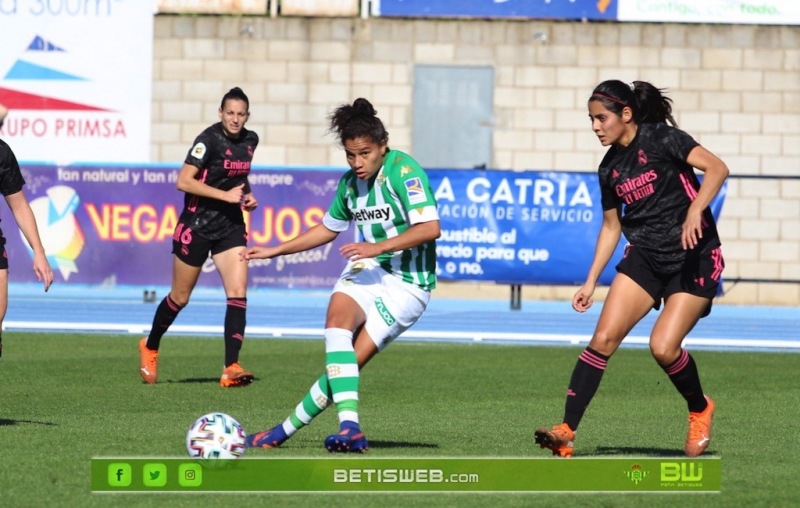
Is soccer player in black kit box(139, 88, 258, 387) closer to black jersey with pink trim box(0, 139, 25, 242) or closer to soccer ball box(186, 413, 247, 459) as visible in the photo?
black jersey with pink trim box(0, 139, 25, 242)

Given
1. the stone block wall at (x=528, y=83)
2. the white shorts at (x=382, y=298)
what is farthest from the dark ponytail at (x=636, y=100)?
the stone block wall at (x=528, y=83)

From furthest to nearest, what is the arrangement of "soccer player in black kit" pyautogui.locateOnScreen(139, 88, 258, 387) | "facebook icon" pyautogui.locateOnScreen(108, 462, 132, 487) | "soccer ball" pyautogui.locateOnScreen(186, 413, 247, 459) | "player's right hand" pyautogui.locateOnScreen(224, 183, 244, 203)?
1. "soccer player in black kit" pyautogui.locateOnScreen(139, 88, 258, 387)
2. "player's right hand" pyautogui.locateOnScreen(224, 183, 244, 203)
3. "soccer ball" pyautogui.locateOnScreen(186, 413, 247, 459)
4. "facebook icon" pyautogui.locateOnScreen(108, 462, 132, 487)

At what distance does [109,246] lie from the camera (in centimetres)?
1941

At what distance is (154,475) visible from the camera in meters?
6.88

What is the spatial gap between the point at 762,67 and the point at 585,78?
8.19ft

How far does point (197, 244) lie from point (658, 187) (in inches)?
190

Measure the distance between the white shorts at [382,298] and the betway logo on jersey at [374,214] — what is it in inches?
8.6

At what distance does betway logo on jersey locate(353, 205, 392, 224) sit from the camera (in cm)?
795

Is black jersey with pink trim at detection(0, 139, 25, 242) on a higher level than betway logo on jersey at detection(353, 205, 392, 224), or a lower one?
higher

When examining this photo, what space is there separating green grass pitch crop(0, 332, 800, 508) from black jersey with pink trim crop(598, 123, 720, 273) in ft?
3.49

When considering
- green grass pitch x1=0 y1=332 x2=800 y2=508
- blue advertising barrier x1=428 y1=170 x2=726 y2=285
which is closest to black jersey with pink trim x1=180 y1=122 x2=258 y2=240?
green grass pitch x1=0 y1=332 x2=800 y2=508

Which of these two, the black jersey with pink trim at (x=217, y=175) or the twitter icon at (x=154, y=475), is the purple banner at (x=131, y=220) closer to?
the black jersey with pink trim at (x=217, y=175)

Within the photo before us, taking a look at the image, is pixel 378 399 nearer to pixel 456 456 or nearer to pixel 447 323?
pixel 456 456

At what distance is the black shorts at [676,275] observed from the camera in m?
7.90
